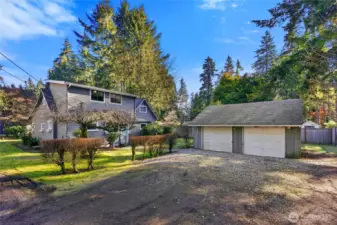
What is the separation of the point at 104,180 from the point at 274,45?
42560 millimetres

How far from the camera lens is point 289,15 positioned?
1088cm

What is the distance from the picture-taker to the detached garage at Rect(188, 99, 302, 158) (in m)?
11.1

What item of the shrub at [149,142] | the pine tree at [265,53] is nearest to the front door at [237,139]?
the shrub at [149,142]

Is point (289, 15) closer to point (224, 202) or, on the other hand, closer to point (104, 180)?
point (224, 202)

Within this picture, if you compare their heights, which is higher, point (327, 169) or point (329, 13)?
point (329, 13)

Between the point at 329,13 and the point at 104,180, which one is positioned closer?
the point at 104,180

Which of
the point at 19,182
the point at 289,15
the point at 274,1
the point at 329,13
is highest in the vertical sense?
the point at 274,1

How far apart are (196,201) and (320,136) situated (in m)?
19.1

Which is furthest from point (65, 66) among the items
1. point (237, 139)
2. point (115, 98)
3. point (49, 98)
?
point (237, 139)

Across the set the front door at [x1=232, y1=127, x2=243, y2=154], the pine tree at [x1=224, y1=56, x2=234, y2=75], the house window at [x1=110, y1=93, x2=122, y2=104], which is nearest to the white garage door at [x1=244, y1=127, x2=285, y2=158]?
the front door at [x1=232, y1=127, x2=243, y2=154]

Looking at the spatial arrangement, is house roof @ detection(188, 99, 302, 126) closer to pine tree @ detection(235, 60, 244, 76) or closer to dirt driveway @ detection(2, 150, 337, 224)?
dirt driveway @ detection(2, 150, 337, 224)

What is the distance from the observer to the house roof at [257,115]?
11.5 m

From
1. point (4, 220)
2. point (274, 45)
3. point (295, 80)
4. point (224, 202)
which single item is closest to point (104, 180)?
point (4, 220)

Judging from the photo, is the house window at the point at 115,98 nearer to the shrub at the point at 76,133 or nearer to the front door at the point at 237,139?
the shrub at the point at 76,133
